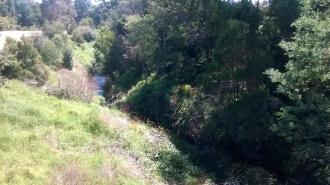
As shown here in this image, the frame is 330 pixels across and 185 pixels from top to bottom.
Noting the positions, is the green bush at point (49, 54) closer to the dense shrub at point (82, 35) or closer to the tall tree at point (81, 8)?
the dense shrub at point (82, 35)

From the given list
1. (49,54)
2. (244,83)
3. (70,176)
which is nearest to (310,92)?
(244,83)

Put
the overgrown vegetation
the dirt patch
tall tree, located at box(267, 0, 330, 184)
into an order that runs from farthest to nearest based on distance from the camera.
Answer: tall tree, located at box(267, 0, 330, 184) → the overgrown vegetation → the dirt patch

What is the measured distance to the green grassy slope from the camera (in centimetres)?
1002

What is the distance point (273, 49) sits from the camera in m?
20.0

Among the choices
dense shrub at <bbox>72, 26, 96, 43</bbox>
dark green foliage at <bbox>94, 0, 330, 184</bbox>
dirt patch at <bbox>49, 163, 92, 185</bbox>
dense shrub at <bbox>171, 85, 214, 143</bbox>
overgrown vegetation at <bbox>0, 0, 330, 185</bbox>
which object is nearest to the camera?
dirt patch at <bbox>49, 163, 92, 185</bbox>

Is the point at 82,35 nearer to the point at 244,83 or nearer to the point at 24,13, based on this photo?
the point at 24,13

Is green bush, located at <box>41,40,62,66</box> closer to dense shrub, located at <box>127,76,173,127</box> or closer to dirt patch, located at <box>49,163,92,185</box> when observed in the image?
dense shrub, located at <box>127,76,173,127</box>

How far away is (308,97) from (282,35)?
19.0ft

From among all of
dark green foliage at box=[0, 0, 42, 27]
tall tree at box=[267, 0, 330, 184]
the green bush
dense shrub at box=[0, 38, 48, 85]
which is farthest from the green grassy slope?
dark green foliage at box=[0, 0, 42, 27]

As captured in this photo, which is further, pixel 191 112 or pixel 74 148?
pixel 191 112

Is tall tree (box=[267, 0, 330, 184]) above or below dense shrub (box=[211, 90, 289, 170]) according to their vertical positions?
above

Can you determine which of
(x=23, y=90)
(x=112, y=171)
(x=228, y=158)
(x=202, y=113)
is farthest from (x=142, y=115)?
(x=112, y=171)

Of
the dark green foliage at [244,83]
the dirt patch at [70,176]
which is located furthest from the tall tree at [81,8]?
the dirt patch at [70,176]

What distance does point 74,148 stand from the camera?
1207 centimetres
